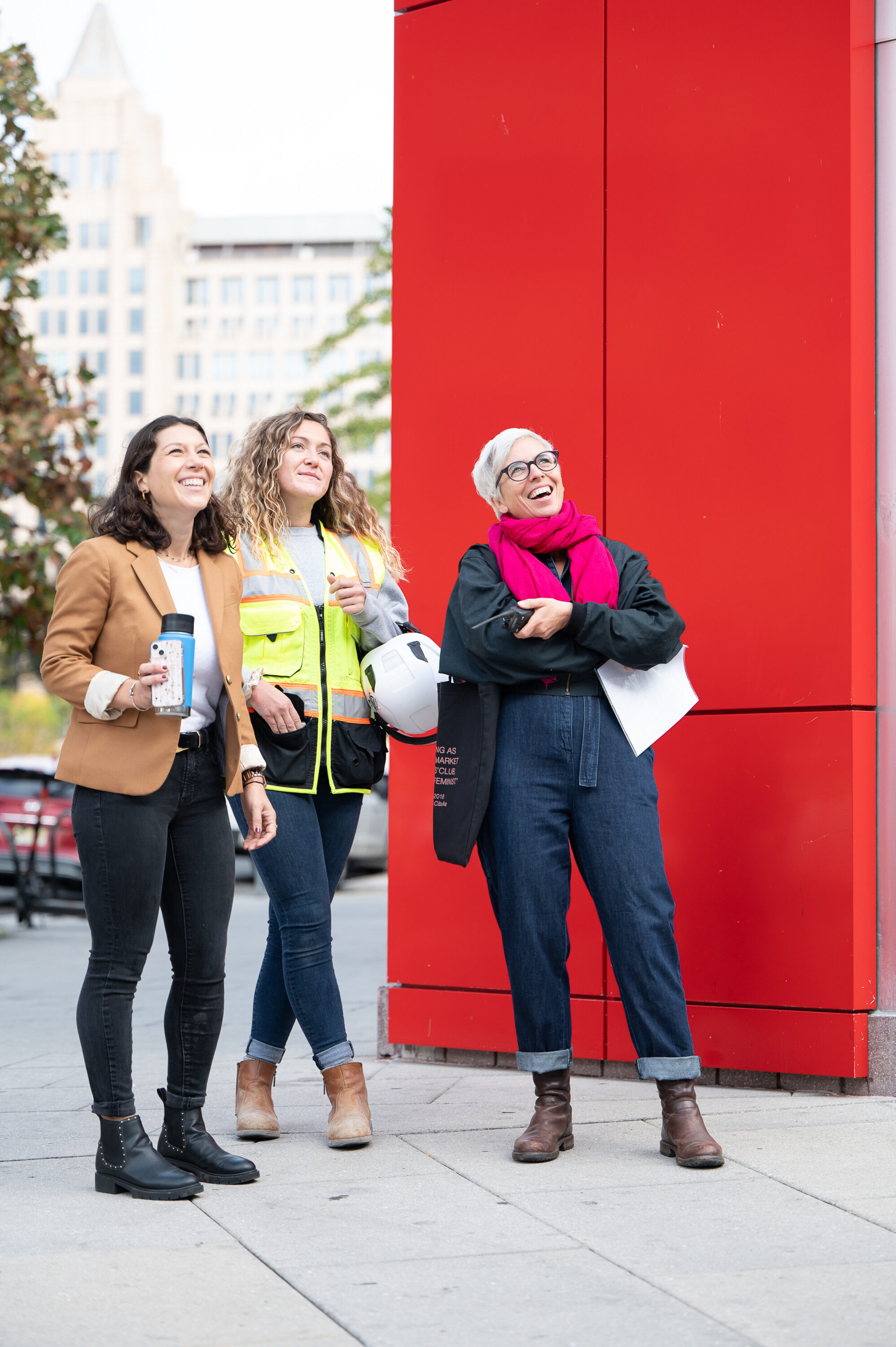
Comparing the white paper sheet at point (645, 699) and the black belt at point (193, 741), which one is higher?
the white paper sheet at point (645, 699)

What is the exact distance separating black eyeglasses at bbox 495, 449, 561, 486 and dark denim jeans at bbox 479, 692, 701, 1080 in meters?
0.61

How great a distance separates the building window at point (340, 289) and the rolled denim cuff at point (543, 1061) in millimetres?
108286

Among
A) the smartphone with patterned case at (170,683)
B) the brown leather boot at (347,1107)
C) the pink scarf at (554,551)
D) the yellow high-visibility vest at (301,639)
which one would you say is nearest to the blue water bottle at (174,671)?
the smartphone with patterned case at (170,683)

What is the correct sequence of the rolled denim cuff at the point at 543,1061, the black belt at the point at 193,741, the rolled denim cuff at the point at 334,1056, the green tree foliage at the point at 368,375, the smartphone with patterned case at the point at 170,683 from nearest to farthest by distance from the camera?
the smartphone with patterned case at the point at 170,683 → the black belt at the point at 193,741 → the rolled denim cuff at the point at 543,1061 → the rolled denim cuff at the point at 334,1056 → the green tree foliage at the point at 368,375

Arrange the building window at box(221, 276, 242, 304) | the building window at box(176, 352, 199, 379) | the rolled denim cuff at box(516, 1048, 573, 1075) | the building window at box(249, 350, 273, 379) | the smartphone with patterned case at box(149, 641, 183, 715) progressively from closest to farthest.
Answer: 1. the smartphone with patterned case at box(149, 641, 183, 715)
2. the rolled denim cuff at box(516, 1048, 573, 1075)
3. the building window at box(249, 350, 273, 379)
4. the building window at box(176, 352, 199, 379)
5. the building window at box(221, 276, 242, 304)

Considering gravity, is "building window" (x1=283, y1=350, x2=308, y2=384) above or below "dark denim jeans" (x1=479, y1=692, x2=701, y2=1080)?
above

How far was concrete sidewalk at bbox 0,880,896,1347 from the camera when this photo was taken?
2816 mm

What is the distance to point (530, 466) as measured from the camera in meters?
4.24

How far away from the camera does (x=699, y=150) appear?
5.21 meters

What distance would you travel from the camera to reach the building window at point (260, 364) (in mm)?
108438

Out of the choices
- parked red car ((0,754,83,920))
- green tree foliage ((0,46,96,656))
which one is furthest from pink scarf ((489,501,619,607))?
parked red car ((0,754,83,920))

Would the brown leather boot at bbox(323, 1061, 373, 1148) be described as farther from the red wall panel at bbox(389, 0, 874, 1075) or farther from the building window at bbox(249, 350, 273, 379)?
the building window at bbox(249, 350, 273, 379)

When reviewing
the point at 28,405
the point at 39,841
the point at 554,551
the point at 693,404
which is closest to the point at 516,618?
the point at 554,551

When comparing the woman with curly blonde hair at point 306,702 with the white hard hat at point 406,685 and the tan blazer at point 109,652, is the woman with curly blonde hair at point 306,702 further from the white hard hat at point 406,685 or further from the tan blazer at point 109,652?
the tan blazer at point 109,652
